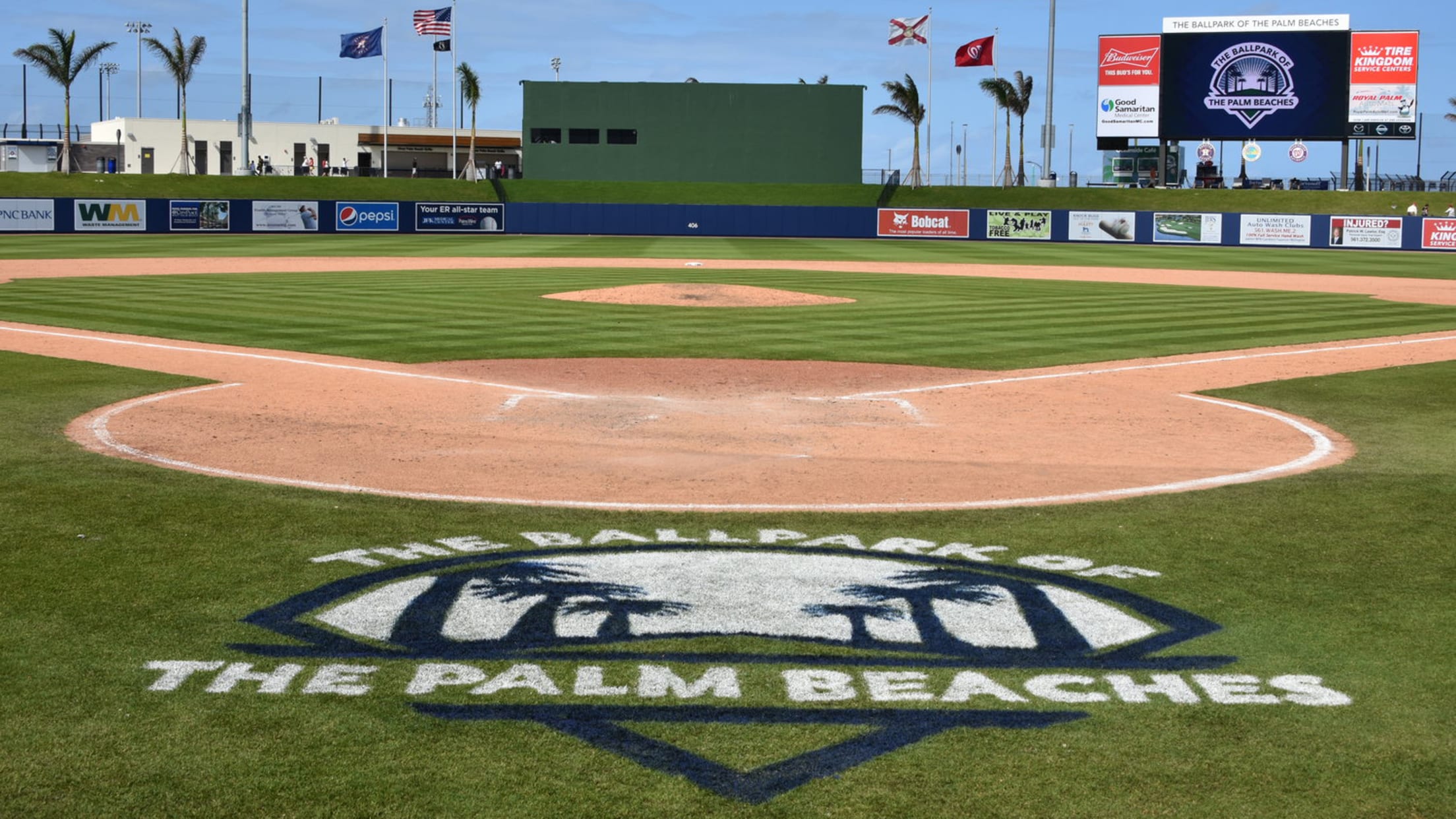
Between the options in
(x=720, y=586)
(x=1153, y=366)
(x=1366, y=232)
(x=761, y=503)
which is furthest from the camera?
(x=1366, y=232)

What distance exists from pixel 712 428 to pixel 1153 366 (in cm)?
787

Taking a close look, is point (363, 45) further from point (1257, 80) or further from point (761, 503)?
point (761, 503)

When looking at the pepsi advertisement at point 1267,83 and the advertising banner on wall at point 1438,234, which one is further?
the pepsi advertisement at point 1267,83

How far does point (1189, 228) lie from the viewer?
61.7 metres

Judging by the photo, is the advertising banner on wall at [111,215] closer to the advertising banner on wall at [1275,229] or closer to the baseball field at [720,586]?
the baseball field at [720,586]

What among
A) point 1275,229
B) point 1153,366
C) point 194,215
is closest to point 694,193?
point 194,215

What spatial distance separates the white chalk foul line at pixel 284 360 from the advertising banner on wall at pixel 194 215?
38.5 metres

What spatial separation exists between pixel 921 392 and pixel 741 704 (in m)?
10.1

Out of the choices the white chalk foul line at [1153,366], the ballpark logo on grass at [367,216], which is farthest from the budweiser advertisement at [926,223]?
the white chalk foul line at [1153,366]

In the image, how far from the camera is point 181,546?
771 centimetres

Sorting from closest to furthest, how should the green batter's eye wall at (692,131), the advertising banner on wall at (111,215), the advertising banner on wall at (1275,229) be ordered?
the advertising banner on wall at (111,215) < the advertising banner on wall at (1275,229) < the green batter's eye wall at (692,131)

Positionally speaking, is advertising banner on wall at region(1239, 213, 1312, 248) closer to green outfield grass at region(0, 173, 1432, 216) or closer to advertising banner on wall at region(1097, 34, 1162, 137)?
green outfield grass at region(0, 173, 1432, 216)

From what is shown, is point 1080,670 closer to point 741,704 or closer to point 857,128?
point 741,704

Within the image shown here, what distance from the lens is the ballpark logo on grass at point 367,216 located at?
60.9 meters
